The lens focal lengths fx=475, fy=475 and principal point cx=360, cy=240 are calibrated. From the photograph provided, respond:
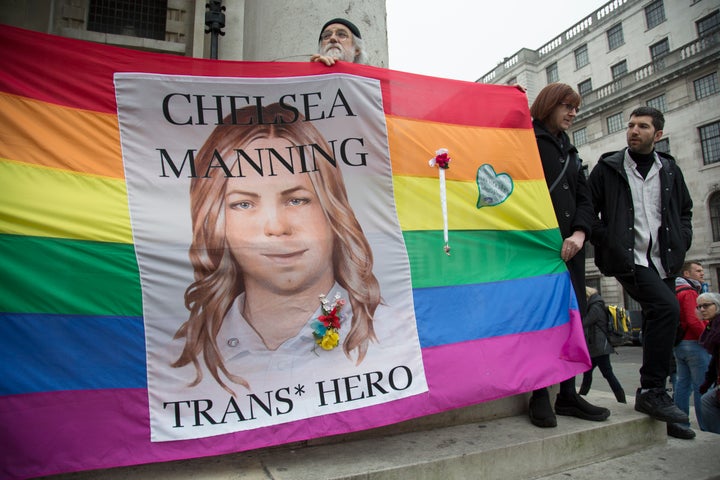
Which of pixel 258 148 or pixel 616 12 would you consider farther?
pixel 616 12

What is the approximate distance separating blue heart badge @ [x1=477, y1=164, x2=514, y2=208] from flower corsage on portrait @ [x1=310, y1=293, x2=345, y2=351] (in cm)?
113

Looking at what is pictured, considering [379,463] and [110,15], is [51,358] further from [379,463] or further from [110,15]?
[110,15]

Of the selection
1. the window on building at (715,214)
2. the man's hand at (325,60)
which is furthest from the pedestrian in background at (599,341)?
the window on building at (715,214)

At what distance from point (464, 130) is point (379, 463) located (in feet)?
6.46

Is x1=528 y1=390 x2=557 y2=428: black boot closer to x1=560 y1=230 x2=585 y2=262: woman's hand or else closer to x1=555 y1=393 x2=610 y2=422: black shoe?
x1=555 y1=393 x2=610 y2=422: black shoe

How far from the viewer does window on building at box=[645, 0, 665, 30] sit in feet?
92.6

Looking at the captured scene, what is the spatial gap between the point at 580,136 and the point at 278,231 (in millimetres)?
32515

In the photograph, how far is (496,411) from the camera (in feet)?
9.37

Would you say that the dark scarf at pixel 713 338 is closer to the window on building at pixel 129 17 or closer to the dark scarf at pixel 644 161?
the dark scarf at pixel 644 161

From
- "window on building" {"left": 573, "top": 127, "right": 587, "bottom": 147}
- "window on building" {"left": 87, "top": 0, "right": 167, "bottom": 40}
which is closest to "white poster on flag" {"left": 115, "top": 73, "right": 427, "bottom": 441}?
"window on building" {"left": 87, "top": 0, "right": 167, "bottom": 40}

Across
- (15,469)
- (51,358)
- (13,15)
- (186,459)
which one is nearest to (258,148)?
(51,358)

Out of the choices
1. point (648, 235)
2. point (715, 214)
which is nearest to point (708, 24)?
point (715, 214)

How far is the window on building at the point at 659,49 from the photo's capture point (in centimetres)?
2769

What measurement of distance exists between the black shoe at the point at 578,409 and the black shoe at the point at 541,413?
0.75 ft
